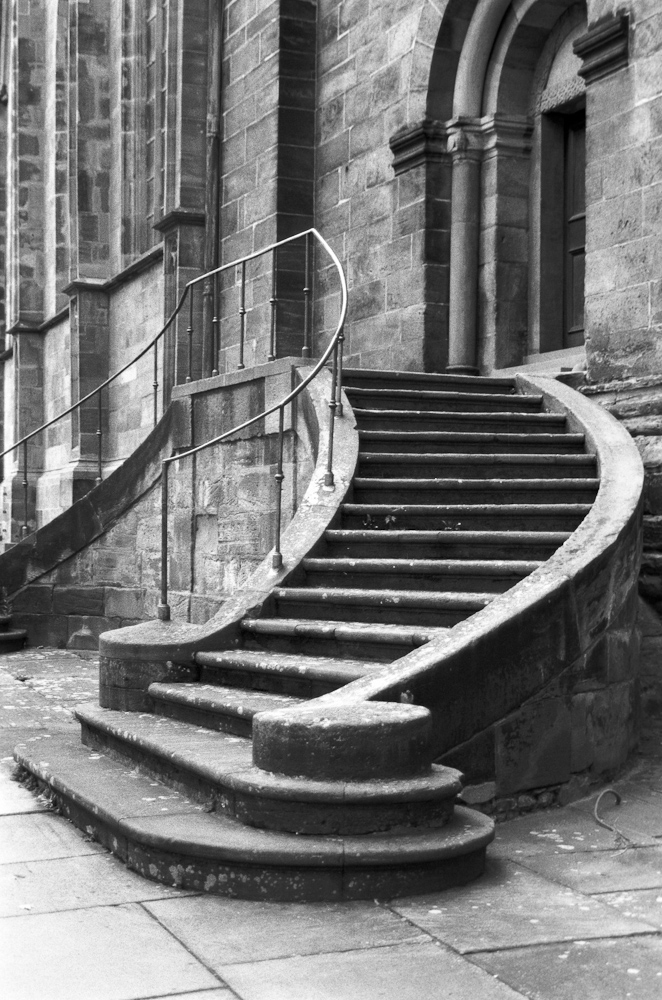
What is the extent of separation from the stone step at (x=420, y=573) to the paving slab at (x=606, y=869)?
179cm

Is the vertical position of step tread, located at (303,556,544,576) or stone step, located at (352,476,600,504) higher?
stone step, located at (352,476,600,504)

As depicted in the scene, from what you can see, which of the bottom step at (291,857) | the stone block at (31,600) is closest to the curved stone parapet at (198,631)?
the bottom step at (291,857)

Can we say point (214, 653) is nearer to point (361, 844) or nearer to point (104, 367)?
point (361, 844)

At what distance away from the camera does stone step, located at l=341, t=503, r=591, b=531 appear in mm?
7309

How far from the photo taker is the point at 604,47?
8758 mm

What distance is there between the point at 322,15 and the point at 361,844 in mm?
10747

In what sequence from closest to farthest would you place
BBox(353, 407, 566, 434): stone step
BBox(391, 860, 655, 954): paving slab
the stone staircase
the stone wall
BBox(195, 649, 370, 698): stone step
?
BBox(391, 860, 655, 954): paving slab → the stone staircase → BBox(195, 649, 370, 698): stone step → BBox(353, 407, 566, 434): stone step → the stone wall

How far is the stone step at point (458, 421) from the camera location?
8703mm

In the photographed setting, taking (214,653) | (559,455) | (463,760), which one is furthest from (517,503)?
(463,760)

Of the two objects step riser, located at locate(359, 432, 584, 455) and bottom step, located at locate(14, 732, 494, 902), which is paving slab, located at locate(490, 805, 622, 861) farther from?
step riser, located at locate(359, 432, 584, 455)

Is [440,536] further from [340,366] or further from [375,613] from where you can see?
[340,366]

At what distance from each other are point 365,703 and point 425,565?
2.04 metres

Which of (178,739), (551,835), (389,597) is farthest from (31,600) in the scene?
(551,835)

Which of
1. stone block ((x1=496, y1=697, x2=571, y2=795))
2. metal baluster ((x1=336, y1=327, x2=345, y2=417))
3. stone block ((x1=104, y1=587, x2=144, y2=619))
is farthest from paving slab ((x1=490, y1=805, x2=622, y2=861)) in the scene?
stone block ((x1=104, y1=587, x2=144, y2=619))
